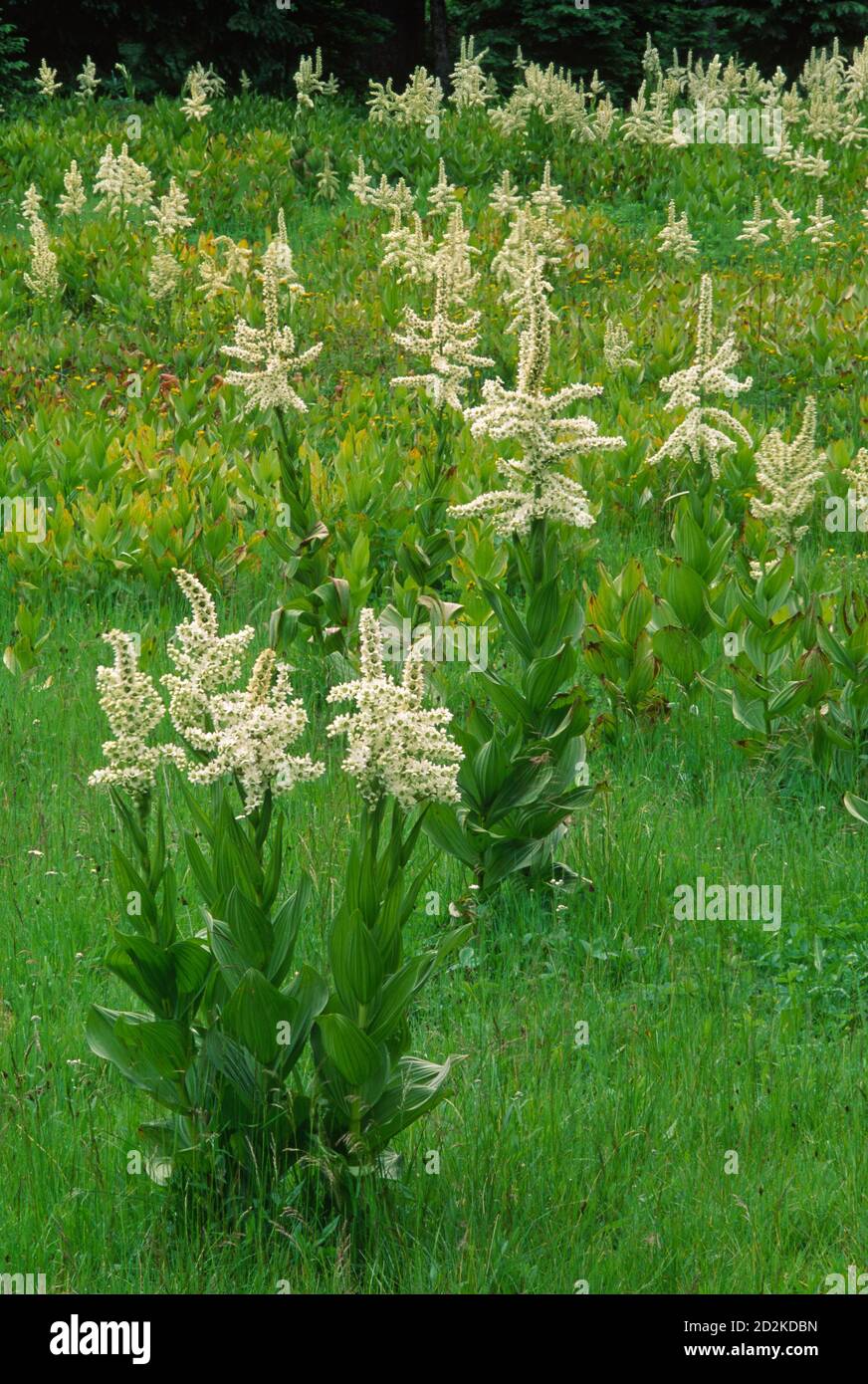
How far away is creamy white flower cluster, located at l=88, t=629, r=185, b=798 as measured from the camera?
3.33 m

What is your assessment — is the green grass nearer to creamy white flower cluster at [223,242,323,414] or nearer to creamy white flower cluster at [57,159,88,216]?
creamy white flower cluster at [223,242,323,414]

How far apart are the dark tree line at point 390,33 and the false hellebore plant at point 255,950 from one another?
1857 centimetres

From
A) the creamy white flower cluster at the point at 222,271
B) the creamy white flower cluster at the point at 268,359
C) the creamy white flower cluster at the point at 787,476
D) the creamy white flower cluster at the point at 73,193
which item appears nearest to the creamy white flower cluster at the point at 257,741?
the creamy white flower cluster at the point at 268,359

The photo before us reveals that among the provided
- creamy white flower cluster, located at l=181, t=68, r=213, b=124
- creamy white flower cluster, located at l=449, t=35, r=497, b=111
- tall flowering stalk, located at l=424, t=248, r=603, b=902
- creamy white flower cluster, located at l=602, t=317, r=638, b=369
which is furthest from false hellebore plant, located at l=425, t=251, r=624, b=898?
creamy white flower cluster, located at l=449, t=35, r=497, b=111

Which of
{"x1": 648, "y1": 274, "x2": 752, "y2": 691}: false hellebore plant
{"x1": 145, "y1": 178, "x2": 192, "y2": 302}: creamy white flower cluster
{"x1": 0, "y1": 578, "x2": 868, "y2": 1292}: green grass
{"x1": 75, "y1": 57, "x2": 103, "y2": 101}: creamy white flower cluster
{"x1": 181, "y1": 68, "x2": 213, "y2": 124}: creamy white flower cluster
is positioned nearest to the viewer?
{"x1": 0, "y1": 578, "x2": 868, "y2": 1292}: green grass

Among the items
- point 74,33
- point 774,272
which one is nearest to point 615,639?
point 774,272

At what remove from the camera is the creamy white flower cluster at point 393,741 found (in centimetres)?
325

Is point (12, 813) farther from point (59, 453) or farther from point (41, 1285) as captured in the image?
point (59, 453)

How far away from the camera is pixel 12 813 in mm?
5715

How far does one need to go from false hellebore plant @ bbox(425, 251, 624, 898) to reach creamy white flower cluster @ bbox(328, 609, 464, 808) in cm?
167

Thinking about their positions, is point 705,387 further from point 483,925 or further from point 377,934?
point 377,934

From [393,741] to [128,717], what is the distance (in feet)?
2.05

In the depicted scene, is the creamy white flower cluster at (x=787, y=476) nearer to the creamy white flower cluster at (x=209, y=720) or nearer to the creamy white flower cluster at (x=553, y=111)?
the creamy white flower cluster at (x=209, y=720)

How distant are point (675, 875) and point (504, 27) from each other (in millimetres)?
27007
